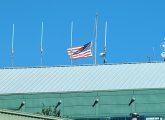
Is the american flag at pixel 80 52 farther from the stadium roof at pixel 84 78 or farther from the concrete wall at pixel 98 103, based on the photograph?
the concrete wall at pixel 98 103

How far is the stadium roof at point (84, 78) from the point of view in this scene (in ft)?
283

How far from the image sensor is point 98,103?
85500mm

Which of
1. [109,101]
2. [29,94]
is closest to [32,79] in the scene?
[29,94]

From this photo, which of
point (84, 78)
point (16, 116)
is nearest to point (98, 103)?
point (84, 78)

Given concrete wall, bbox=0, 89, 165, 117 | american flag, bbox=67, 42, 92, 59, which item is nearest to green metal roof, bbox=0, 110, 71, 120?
concrete wall, bbox=0, 89, 165, 117

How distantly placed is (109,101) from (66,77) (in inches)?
281

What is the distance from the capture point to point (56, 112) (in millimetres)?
80312

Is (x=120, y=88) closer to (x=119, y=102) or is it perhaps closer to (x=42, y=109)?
(x=119, y=102)

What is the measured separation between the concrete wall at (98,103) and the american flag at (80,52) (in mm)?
6713

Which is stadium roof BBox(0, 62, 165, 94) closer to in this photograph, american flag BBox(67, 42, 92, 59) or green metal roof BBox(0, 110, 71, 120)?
american flag BBox(67, 42, 92, 59)

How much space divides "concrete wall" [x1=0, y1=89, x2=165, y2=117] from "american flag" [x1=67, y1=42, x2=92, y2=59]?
6.71 meters

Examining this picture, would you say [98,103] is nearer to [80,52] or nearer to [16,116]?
[80,52]

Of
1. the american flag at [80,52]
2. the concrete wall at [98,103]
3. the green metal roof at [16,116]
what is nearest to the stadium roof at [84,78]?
the concrete wall at [98,103]

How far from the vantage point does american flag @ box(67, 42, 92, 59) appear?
9202 centimetres
